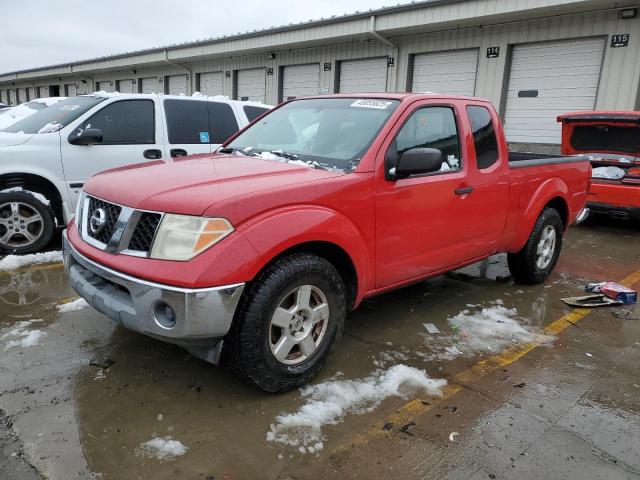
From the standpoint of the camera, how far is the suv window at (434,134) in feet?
11.6

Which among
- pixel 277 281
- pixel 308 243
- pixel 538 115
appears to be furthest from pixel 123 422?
pixel 538 115

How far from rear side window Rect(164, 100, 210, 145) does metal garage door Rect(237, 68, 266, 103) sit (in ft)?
39.7

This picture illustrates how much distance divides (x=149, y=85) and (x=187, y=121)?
19809 mm

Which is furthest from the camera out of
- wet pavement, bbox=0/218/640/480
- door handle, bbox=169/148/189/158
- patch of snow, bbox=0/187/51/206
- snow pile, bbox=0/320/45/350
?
door handle, bbox=169/148/189/158

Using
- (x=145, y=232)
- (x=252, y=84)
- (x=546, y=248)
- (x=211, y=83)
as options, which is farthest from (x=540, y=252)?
(x=211, y=83)

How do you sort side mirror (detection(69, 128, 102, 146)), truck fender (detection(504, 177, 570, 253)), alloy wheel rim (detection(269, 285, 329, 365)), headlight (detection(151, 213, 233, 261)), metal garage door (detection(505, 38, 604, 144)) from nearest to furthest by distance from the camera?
headlight (detection(151, 213, 233, 261))
alloy wheel rim (detection(269, 285, 329, 365))
truck fender (detection(504, 177, 570, 253))
side mirror (detection(69, 128, 102, 146))
metal garage door (detection(505, 38, 604, 144))

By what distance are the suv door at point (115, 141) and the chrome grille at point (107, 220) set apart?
9.93 ft

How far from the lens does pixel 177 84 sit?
890 inches

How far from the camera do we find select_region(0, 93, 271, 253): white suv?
5367 mm

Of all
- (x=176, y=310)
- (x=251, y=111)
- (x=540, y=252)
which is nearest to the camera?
(x=176, y=310)

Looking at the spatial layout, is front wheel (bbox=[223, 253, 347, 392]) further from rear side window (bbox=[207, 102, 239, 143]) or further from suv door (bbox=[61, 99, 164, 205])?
rear side window (bbox=[207, 102, 239, 143])

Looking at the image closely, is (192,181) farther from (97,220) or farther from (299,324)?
(299,324)

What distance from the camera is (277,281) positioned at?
104 inches

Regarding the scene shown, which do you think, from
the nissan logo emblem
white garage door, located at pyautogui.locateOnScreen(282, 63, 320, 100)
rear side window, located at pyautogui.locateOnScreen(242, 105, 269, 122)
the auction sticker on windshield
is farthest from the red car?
white garage door, located at pyautogui.locateOnScreen(282, 63, 320, 100)
